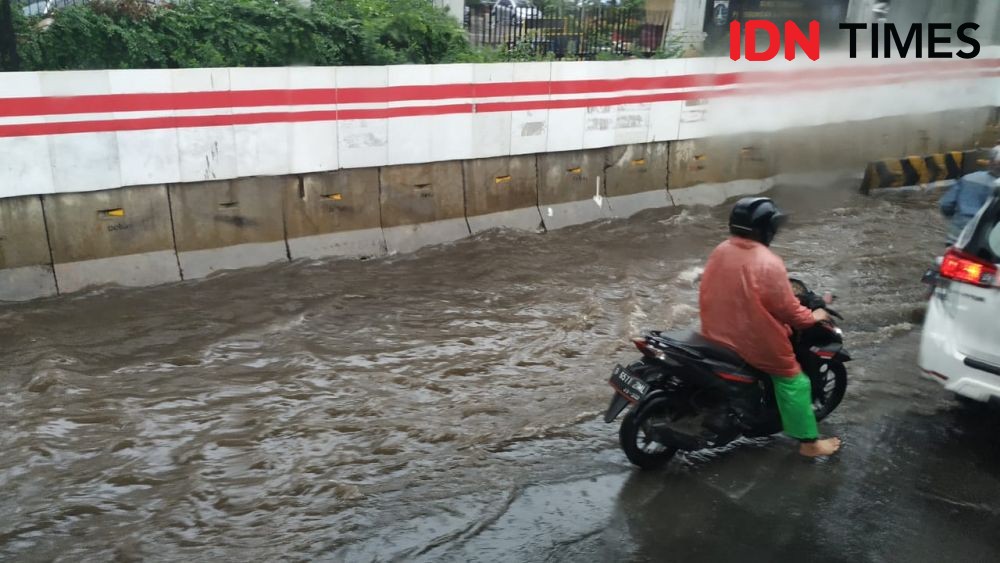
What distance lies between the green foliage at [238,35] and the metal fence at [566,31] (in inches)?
41.5

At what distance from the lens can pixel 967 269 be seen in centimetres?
529

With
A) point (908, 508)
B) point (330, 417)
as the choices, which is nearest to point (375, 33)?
point (330, 417)

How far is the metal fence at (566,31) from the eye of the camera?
1273 centimetres

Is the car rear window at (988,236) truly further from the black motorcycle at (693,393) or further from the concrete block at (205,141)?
the concrete block at (205,141)

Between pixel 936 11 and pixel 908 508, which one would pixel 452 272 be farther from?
pixel 936 11

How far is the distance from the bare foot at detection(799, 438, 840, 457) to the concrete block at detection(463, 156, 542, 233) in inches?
229

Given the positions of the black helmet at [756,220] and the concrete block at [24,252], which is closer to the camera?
the black helmet at [756,220]

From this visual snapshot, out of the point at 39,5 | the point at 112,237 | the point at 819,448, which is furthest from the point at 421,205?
the point at 819,448

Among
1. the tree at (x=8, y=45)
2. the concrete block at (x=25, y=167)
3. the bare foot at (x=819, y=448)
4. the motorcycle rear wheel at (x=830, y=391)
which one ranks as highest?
the tree at (x=8, y=45)

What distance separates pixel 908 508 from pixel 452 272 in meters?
5.36

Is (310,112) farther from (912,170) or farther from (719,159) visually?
(912,170)

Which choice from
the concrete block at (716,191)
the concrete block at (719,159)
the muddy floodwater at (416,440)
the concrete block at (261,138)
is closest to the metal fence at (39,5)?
the concrete block at (261,138)

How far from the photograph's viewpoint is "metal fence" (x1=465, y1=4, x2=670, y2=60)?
12734 mm

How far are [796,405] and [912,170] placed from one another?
35.9ft
